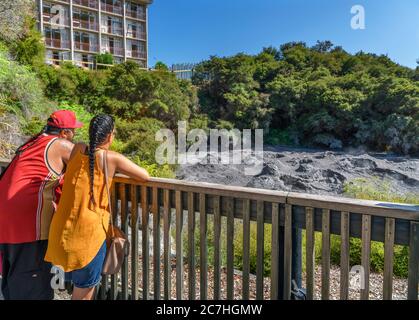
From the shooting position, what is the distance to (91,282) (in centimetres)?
205

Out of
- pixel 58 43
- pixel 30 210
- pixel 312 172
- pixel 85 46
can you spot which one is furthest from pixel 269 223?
pixel 85 46

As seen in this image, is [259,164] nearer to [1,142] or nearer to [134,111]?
[134,111]

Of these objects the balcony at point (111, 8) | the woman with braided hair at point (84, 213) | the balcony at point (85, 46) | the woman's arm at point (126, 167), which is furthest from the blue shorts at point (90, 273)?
the balcony at point (111, 8)

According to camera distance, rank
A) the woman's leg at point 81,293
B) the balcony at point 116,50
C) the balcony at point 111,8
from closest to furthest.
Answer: the woman's leg at point 81,293 → the balcony at point 111,8 → the balcony at point 116,50

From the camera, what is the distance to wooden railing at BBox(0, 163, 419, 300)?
167 cm

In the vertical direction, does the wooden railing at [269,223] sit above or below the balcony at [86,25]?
below

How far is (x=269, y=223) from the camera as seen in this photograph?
2.04m

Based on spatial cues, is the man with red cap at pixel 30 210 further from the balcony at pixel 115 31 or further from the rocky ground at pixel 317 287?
the balcony at pixel 115 31

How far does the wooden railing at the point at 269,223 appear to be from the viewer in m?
1.67

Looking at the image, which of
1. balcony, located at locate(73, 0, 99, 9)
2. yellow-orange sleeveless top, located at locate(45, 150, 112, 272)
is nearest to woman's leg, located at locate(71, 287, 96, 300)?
yellow-orange sleeveless top, located at locate(45, 150, 112, 272)

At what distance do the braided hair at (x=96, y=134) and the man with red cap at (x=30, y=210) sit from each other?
0.24 meters

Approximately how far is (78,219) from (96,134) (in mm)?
428

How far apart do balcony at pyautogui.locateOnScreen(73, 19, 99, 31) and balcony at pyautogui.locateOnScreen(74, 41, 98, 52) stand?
4.62 feet
